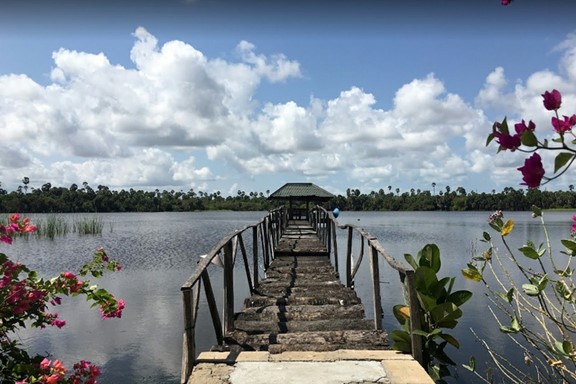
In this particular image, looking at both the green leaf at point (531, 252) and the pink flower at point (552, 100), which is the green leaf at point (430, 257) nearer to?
the green leaf at point (531, 252)

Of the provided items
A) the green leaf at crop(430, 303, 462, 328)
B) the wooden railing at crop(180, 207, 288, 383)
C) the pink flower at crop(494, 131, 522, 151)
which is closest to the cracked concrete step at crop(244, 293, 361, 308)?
the wooden railing at crop(180, 207, 288, 383)

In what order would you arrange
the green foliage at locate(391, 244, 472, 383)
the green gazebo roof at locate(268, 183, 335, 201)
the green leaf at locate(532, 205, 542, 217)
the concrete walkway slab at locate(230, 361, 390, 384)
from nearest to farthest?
the green leaf at locate(532, 205, 542, 217)
the concrete walkway slab at locate(230, 361, 390, 384)
the green foliage at locate(391, 244, 472, 383)
the green gazebo roof at locate(268, 183, 335, 201)

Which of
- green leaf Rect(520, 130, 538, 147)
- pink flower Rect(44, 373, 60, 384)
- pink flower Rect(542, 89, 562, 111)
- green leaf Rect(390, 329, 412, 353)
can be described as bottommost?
green leaf Rect(390, 329, 412, 353)

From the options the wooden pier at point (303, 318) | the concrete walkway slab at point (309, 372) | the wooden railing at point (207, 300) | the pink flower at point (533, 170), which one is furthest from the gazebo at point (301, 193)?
the pink flower at point (533, 170)

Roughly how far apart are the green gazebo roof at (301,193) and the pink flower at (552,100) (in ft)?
82.7

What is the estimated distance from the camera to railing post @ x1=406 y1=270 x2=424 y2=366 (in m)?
4.27

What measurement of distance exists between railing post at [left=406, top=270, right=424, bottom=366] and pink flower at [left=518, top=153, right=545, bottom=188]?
9.53 feet

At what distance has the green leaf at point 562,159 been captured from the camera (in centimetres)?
142

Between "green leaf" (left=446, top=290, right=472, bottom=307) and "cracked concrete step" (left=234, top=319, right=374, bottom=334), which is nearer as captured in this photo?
"green leaf" (left=446, top=290, right=472, bottom=307)

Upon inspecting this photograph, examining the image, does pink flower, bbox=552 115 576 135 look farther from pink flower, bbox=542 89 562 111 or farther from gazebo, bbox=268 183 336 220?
gazebo, bbox=268 183 336 220

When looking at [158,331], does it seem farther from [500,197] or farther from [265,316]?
[500,197]

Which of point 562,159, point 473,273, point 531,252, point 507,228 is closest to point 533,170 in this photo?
point 562,159

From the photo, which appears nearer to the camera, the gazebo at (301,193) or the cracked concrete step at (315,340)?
the cracked concrete step at (315,340)

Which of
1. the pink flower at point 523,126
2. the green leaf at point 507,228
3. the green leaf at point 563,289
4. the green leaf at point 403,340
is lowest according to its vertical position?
the green leaf at point 403,340
